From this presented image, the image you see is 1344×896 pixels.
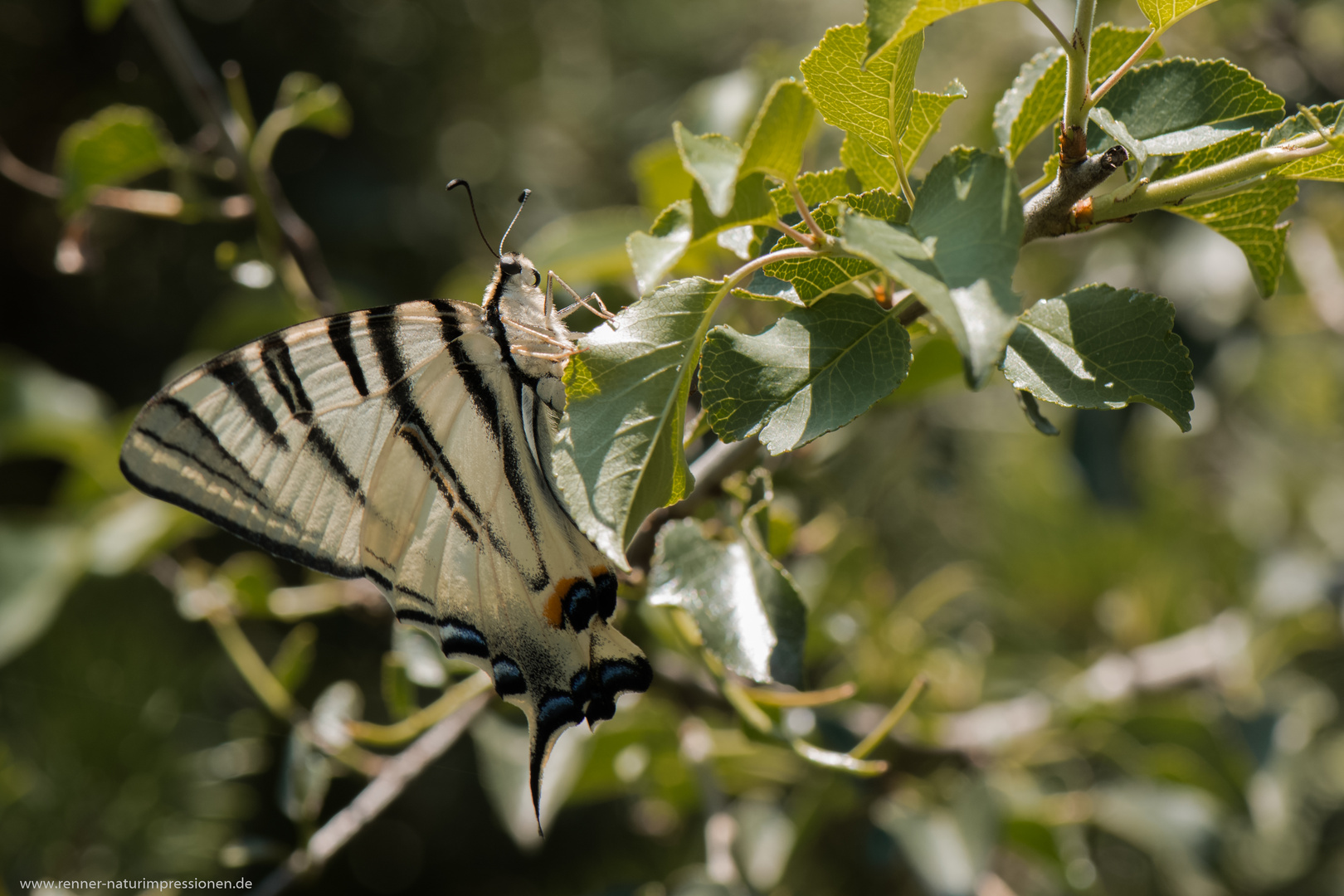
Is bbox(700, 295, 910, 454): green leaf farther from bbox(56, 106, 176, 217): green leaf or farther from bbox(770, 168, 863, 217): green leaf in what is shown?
bbox(56, 106, 176, 217): green leaf

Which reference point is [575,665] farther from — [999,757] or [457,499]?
[999,757]

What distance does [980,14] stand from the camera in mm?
1255

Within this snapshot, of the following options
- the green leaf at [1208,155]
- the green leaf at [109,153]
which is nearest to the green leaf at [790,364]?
the green leaf at [1208,155]

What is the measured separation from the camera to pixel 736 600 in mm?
427

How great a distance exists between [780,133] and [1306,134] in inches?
7.8

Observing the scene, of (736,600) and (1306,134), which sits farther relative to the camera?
(736,600)

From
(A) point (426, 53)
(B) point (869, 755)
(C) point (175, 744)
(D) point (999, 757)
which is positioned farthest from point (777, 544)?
(A) point (426, 53)

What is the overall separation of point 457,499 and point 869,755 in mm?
400

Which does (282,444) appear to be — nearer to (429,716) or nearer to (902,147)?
(429,716)

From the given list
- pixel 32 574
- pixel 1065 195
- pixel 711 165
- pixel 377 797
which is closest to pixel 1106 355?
pixel 1065 195

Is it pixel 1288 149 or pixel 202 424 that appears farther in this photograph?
pixel 202 424

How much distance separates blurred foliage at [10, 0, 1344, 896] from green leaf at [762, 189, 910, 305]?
0.08 m

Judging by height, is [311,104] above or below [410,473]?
above

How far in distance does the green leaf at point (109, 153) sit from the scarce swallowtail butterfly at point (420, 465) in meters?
0.18
